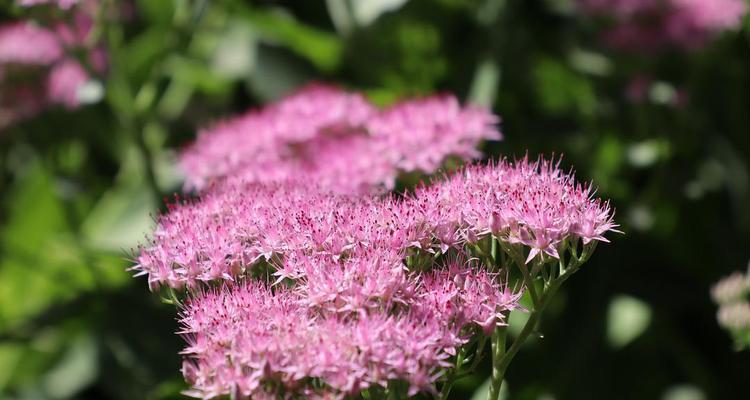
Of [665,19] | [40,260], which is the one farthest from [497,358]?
[40,260]

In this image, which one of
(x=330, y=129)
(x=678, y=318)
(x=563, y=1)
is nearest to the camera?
(x=330, y=129)

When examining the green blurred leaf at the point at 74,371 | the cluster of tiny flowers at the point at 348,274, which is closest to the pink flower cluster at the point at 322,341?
the cluster of tiny flowers at the point at 348,274

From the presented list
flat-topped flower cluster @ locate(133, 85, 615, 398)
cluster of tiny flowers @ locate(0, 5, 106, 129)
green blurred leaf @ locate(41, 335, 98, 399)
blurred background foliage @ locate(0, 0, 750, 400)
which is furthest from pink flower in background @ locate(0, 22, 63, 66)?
flat-topped flower cluster @ locate(133, 85, 615, 398)

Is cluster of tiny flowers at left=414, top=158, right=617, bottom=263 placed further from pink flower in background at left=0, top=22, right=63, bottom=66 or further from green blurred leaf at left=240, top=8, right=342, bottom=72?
pink flower in background at left=0, top=22, right=63, bottom=66

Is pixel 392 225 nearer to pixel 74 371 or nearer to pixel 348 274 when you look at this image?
pixel 348 274

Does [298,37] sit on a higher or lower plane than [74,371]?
higher

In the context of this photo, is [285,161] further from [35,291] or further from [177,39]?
[35,291]

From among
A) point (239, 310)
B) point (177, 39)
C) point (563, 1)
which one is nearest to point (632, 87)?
point (563, 1)
